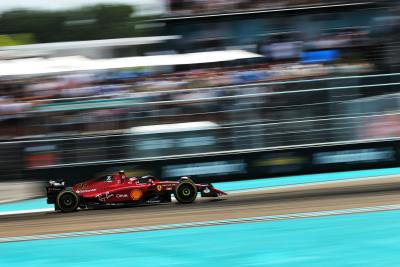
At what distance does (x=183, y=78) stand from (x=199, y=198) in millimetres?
4719

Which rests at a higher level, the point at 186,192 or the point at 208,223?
the point at 186,192

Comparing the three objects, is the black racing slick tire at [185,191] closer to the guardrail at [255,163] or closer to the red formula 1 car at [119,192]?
the red formula 1 car at [119,192]

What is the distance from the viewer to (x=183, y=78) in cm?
1642

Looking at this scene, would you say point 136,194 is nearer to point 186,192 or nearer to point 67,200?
point 186,192

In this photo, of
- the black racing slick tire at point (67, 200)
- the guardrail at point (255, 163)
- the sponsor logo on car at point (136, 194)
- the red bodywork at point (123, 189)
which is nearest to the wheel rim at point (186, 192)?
the red bodywork at point (123, 189)

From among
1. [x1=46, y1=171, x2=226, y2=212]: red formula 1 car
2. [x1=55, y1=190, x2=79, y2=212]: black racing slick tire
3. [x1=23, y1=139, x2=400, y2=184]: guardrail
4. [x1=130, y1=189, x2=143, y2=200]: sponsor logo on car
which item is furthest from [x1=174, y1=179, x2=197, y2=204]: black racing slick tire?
[x1=23, y1=139, x2=400, y2=184]: guardrail

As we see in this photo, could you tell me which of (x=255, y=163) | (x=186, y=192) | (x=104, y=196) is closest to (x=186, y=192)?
(x=186, y=192)

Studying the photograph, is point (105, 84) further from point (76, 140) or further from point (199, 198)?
point (199, 198)

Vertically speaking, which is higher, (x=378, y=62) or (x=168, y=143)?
(x=378, y=62)

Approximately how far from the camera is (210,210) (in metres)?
10.8

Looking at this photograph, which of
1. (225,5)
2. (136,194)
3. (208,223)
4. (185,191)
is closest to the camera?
(208,223)

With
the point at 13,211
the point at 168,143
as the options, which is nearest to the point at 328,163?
the point at 168,143

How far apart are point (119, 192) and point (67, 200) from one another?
0.81 m

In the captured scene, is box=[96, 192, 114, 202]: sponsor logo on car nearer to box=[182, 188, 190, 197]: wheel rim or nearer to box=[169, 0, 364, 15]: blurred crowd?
box=[182, 188, 190, 197]: wheel rim
